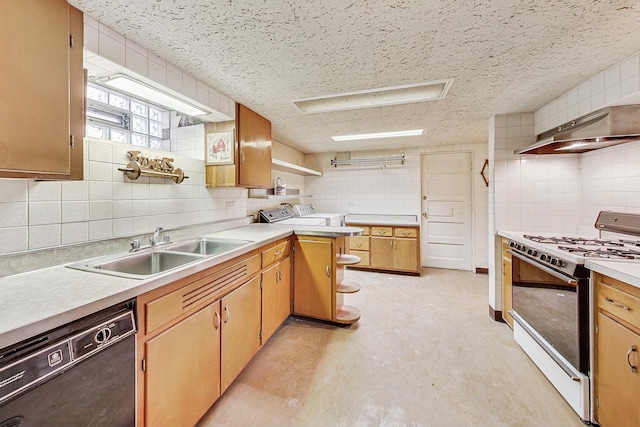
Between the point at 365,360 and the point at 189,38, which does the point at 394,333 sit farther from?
the point at 189,38

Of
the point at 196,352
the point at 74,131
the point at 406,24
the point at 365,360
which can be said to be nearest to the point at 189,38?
the point at 74,131

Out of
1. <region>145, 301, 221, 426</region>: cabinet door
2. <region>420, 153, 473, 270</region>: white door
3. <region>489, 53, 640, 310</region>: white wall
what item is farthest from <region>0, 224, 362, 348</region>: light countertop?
<region>420, 153, 473, 270</region>: white door

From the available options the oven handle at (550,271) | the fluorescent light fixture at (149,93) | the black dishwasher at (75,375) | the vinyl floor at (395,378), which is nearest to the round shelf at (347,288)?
the vinyl floor at (395,378)

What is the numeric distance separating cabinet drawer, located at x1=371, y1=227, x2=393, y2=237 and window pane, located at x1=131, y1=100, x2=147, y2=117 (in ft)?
10.7

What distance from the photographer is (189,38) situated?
54.7 inches

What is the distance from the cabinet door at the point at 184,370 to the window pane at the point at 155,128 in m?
1.69

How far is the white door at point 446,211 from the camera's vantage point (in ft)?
13.5

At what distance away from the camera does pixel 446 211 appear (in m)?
4.21

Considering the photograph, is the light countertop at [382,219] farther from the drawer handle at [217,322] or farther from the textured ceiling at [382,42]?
the drawer handle at [217,322]

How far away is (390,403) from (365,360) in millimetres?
412

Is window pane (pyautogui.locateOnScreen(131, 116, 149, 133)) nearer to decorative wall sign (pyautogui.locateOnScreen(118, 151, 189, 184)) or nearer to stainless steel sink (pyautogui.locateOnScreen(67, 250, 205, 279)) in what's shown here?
decorative wall sign (pyautogui.locateOnScreen(118, 151, 189, 184))

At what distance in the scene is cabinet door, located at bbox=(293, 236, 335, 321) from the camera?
2309mm

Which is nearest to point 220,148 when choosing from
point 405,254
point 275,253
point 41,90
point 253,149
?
point 253,149

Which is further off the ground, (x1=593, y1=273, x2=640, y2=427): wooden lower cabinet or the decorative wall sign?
the decorative wall sign
